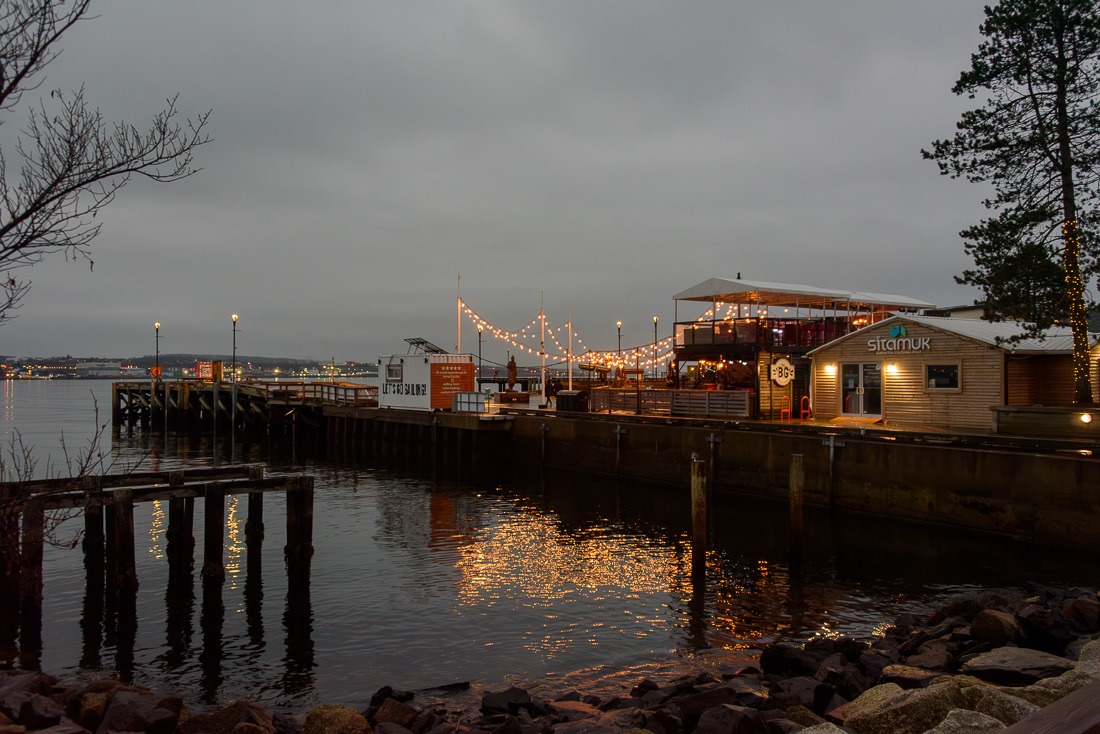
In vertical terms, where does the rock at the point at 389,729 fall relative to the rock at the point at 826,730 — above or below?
below

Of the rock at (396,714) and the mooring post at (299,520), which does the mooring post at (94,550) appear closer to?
the mooring post at (299,520)

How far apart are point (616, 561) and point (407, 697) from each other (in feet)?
29.9

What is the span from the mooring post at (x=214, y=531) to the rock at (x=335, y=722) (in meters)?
6.98

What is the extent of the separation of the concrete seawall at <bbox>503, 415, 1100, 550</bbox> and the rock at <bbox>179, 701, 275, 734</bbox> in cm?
1578

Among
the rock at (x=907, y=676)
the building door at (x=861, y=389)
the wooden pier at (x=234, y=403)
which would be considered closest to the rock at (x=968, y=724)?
the rock at (x=907, y=676)

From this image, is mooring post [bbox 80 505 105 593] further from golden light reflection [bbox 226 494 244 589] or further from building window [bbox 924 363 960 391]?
building window [bbox 924 363 960 391]

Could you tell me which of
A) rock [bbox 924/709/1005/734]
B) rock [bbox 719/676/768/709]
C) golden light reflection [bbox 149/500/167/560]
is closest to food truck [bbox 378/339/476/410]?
golden light reflection [bbox 149/500/167/560]

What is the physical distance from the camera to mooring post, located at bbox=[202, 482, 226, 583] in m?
14.5

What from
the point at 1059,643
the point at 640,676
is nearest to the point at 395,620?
the point at 640,676

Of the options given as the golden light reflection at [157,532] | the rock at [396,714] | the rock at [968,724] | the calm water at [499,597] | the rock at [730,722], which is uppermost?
the rock at [968,724]

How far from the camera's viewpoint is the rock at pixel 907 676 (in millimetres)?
8719

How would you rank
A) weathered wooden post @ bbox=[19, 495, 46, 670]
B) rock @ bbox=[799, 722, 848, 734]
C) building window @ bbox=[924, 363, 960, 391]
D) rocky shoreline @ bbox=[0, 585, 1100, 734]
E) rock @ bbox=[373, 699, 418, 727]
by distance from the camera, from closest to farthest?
rock @ bbox=[799, 722, 848, 734] < rocky shoreline @ bbox=[0, 585, 1100, 734] < rock @ bbox=[373, 699, 418, 727] < weathered wooden post @ bbox=[19, 495, 46, 670] < building window @ bbox=[924, 363, 960, 391]

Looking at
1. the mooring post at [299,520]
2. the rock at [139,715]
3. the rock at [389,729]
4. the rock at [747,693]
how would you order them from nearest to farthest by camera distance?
1. the rock at [139,715]
2. the rock at [389,729]
3. the rock at [747,693]
4. the mooring post at [299,520]

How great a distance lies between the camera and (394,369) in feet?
136
